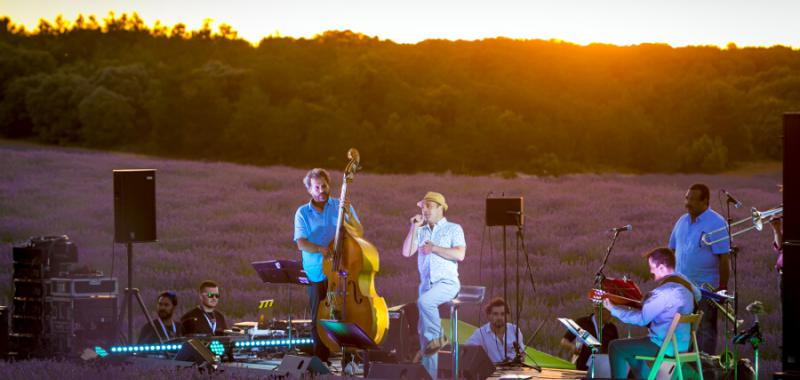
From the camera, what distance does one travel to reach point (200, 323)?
9070 millimetres

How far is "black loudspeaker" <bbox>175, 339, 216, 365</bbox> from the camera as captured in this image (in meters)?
8.13

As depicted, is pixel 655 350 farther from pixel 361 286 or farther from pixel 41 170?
pixel 41 170

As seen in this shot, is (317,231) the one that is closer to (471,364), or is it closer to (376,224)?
(471,364)

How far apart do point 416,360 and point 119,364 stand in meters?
2.25

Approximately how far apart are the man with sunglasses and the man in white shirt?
185 centimetres

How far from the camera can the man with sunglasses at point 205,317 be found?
9008 millimetres

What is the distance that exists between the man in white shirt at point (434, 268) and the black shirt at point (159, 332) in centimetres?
216

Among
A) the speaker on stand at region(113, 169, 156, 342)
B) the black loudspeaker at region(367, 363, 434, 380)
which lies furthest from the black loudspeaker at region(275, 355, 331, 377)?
the speaker on stand at region(113, 169, 156, 342)

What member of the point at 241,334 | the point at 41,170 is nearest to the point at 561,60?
the point at 41,170

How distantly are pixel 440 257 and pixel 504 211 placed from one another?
1.22 m

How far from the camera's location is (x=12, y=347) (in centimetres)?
942

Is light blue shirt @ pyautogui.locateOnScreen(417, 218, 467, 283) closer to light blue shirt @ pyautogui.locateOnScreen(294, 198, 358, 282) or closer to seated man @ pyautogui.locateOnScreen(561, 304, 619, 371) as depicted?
light blue shirt @ pyautogui.locateOnScreen(294, 198, 358, 282)

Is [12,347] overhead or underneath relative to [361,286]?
underneath

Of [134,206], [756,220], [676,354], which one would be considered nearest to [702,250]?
[756,220]
